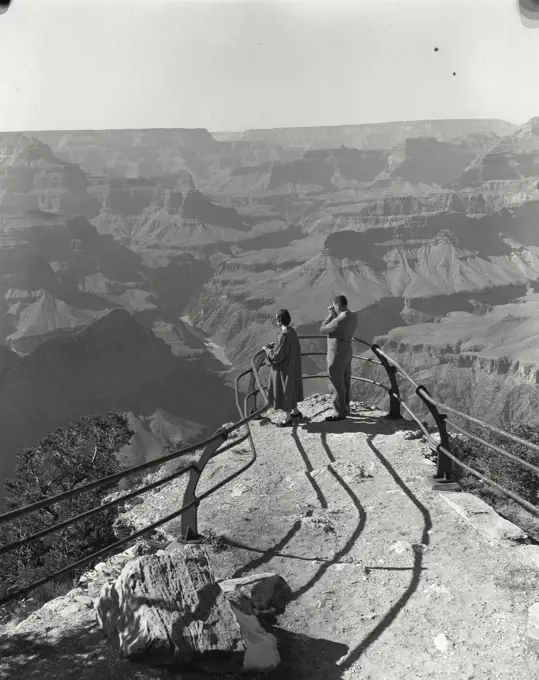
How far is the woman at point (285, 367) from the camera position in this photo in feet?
31.7

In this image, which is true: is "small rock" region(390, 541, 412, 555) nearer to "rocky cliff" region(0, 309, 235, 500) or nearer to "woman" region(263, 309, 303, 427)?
"woman" region(263, 309, 303, 427)

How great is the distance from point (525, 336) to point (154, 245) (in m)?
90.0

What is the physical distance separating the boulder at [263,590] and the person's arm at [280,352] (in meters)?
5.17

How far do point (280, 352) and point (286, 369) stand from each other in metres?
0.29

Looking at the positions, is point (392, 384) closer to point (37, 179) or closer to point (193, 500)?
point (193, 500)

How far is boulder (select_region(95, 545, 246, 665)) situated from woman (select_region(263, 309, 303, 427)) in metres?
5.91

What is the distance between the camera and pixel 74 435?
16.9 metres

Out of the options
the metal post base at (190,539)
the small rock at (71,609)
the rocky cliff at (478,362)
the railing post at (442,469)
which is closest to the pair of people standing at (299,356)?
the railing post at (442,469)

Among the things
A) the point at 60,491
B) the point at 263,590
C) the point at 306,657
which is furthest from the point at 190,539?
the point at 60,491

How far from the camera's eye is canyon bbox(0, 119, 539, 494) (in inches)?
3088

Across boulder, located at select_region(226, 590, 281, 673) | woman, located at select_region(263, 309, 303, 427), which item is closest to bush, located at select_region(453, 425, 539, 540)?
woman, located at select_region(263, 309, 303, 427)

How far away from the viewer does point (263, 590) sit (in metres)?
4.48

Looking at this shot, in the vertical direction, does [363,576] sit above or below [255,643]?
below

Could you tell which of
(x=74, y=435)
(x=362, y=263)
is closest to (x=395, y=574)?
(x=74, y=435)
